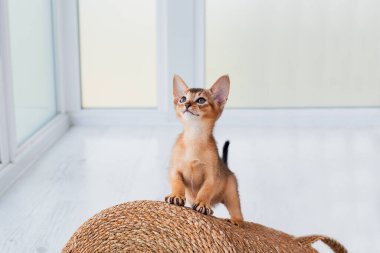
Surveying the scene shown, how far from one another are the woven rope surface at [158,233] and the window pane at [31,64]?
1.51m

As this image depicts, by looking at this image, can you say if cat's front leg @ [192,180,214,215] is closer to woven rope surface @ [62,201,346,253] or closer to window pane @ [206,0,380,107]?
woven rope surface @ [62,201,346,253]

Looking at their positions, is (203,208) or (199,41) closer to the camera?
(203,208)

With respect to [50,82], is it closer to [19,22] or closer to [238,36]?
[19,22]

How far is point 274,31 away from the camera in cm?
317

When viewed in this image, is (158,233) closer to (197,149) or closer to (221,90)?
(197,149)

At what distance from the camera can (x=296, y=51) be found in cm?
320

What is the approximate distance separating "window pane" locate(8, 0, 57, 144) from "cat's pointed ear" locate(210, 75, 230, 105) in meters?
1.53

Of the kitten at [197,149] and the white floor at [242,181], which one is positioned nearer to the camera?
the kitten at [197,149]

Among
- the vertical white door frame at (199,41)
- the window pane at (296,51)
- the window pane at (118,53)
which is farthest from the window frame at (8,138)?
the window pane at (296,51)

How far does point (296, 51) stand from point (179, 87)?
215 centimetres

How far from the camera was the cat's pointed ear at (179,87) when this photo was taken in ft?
3.71

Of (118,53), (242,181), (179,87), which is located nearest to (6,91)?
(242,181)

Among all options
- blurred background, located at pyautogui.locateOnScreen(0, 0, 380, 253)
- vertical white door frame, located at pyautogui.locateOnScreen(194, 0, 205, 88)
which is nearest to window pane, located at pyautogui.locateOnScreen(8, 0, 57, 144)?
blurred background, located at pyautogui.locateOnScreen(0, 0, 380, 253)

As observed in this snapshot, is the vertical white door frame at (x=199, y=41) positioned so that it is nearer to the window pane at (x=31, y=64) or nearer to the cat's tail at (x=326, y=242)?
the window pane at (x=31, y=64)
